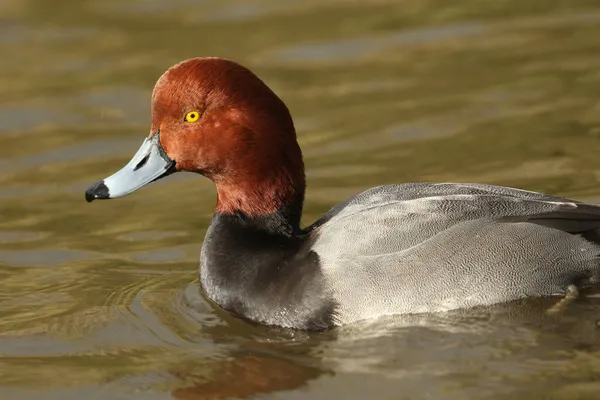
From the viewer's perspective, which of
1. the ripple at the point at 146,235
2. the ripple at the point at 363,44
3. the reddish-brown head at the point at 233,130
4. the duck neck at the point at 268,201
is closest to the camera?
the reddish-brown head at the point at 233,130

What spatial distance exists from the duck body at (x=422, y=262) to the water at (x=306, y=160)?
0.36 feet

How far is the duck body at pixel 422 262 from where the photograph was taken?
5871mm

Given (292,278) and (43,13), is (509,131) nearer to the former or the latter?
(292,278)

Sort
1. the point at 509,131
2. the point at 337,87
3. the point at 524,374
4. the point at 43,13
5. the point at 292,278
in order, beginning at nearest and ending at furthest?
the point at 524,374, the point at 292,278, the point at 509,131, the point at 337,87, the point at 43,13

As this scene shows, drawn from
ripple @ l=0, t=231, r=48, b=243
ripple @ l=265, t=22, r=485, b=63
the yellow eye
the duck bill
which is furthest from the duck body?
ripple @ l=265, t=22, r=485, b=63

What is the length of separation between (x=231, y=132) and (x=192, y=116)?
21 cm

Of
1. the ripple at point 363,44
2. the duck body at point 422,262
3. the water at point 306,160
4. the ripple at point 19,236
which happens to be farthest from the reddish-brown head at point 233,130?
the ripple at point 363,44

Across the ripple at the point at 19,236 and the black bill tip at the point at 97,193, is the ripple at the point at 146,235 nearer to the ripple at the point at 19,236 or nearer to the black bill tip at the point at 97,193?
the ripple at the point at 19,236

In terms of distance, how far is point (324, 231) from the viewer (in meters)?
6.17

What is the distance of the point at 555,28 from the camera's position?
1036cm

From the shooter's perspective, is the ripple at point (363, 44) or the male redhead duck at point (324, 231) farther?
the ripple at point (363, 44)

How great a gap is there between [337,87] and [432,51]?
0.96 metres

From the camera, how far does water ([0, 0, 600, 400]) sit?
561cm

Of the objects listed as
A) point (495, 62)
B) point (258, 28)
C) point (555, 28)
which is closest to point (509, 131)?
point (495, 62)
